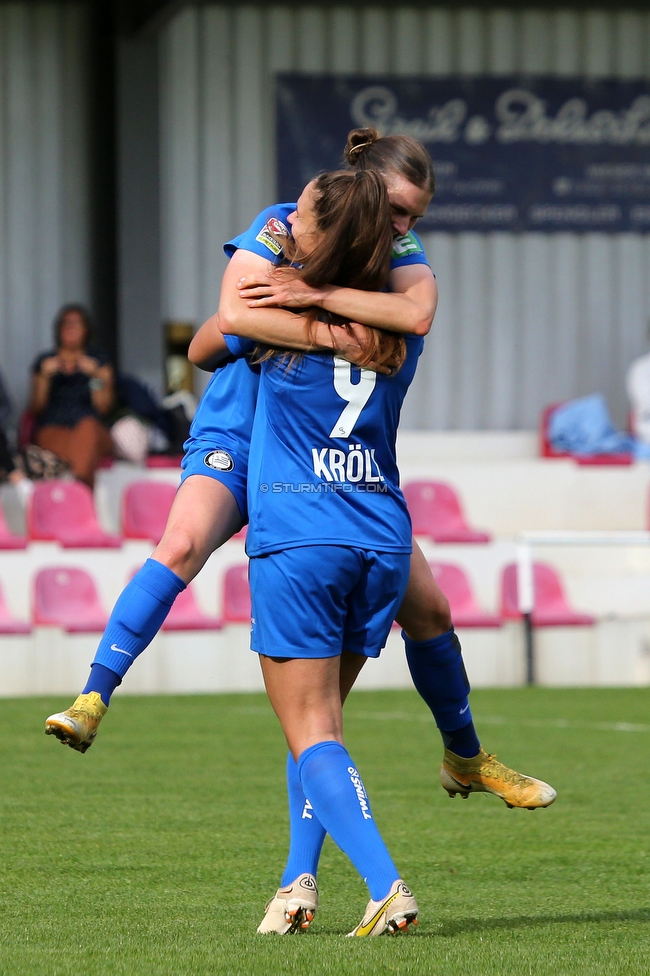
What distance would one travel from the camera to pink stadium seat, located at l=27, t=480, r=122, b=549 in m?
10.7

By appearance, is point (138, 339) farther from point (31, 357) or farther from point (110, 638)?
point (110, 638)

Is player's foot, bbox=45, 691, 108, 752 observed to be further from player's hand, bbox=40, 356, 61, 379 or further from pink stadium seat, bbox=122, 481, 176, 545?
player's hand, bbox=40, 356, 61, 379

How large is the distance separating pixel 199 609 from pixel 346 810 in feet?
23.1

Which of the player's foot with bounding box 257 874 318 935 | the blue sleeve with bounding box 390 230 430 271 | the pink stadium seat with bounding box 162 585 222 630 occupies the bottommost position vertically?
the pink stadium seat with bounding box 162 585 222 630

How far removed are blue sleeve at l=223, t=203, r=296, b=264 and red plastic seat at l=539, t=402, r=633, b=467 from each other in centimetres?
928

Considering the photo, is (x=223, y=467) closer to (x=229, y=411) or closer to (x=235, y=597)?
(x=229, y=411)

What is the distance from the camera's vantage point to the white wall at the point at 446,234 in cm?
1358

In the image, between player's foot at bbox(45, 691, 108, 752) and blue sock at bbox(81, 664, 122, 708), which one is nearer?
player's foot at bbox(45, 691, 108, 752)

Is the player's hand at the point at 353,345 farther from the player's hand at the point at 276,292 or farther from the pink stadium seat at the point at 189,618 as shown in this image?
the pink stadium seat at the point at 189,618

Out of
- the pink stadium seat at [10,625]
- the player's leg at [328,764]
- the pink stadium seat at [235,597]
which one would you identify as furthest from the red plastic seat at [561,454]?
the player's leg at [328,764]

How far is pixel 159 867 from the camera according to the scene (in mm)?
4367

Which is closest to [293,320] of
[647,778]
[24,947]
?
[24,947]

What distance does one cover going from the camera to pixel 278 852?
4.67 m

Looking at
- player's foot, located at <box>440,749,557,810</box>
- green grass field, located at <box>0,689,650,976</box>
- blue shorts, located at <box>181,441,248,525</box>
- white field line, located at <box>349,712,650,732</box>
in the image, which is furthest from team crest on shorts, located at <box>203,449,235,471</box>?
white field line, located at <box>349,712,650,732</box>
